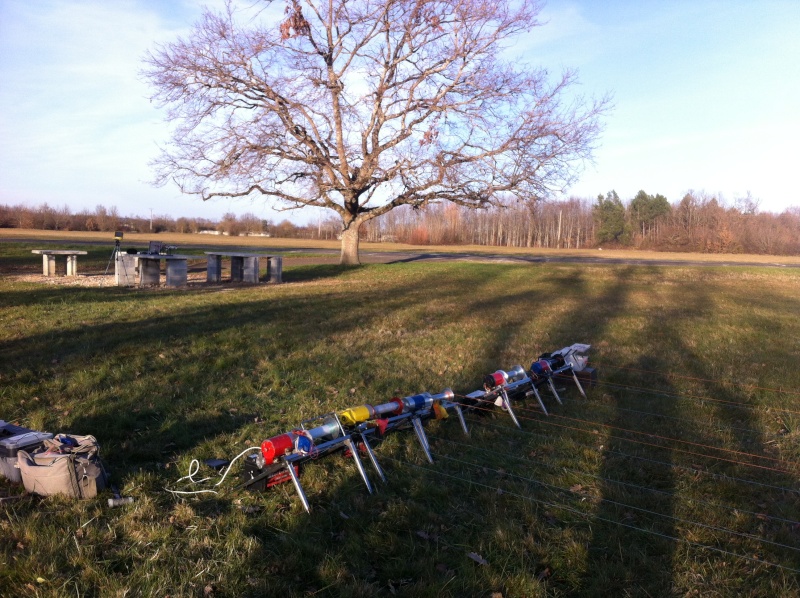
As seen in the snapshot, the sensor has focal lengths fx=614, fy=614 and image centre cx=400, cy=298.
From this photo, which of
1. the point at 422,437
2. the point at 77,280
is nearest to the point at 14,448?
the point at 422,437

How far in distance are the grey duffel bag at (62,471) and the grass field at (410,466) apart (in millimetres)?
97

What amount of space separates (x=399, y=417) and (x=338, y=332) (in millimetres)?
5363

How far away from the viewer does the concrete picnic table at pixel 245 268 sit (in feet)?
63.5

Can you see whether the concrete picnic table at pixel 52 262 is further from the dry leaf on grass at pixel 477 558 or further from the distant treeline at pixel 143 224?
the distant treeline at pixel 143 224

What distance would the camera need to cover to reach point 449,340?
9.41 m

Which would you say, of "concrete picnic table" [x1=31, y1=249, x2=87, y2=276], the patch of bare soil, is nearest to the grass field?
the patch of bare soil

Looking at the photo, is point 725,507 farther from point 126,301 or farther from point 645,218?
point 645,218

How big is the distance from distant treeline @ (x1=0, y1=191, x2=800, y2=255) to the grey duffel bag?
6504cm

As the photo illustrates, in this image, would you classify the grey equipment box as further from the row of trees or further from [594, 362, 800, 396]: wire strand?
the row of trees

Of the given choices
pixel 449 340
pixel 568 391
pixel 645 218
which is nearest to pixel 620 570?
pixel 568 391

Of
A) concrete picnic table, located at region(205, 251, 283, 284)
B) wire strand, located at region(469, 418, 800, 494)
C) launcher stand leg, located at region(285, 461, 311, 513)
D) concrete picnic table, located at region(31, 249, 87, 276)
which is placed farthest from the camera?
concrete picnic table, located at region(205, 251, 283, 284)

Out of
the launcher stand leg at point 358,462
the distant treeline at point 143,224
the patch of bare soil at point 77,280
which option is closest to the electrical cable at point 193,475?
the launcher stand leg at point 358,462

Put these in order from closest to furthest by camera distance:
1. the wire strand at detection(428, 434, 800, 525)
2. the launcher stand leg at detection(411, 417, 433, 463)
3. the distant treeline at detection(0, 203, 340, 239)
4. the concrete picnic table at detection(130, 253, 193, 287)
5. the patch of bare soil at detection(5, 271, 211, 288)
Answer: the wire strand at detection(428, 434, 800, 525) → the launcher stand leg at detection(411, 417, 433, 463) → the patch of bare soil at detection(5, 271, 211, 288) → the concrete picnic table at detection(130, 253, 193, 287) → the distant treeline at detection(0, 203, 340, 239)

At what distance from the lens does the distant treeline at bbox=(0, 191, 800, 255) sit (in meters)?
76.6
